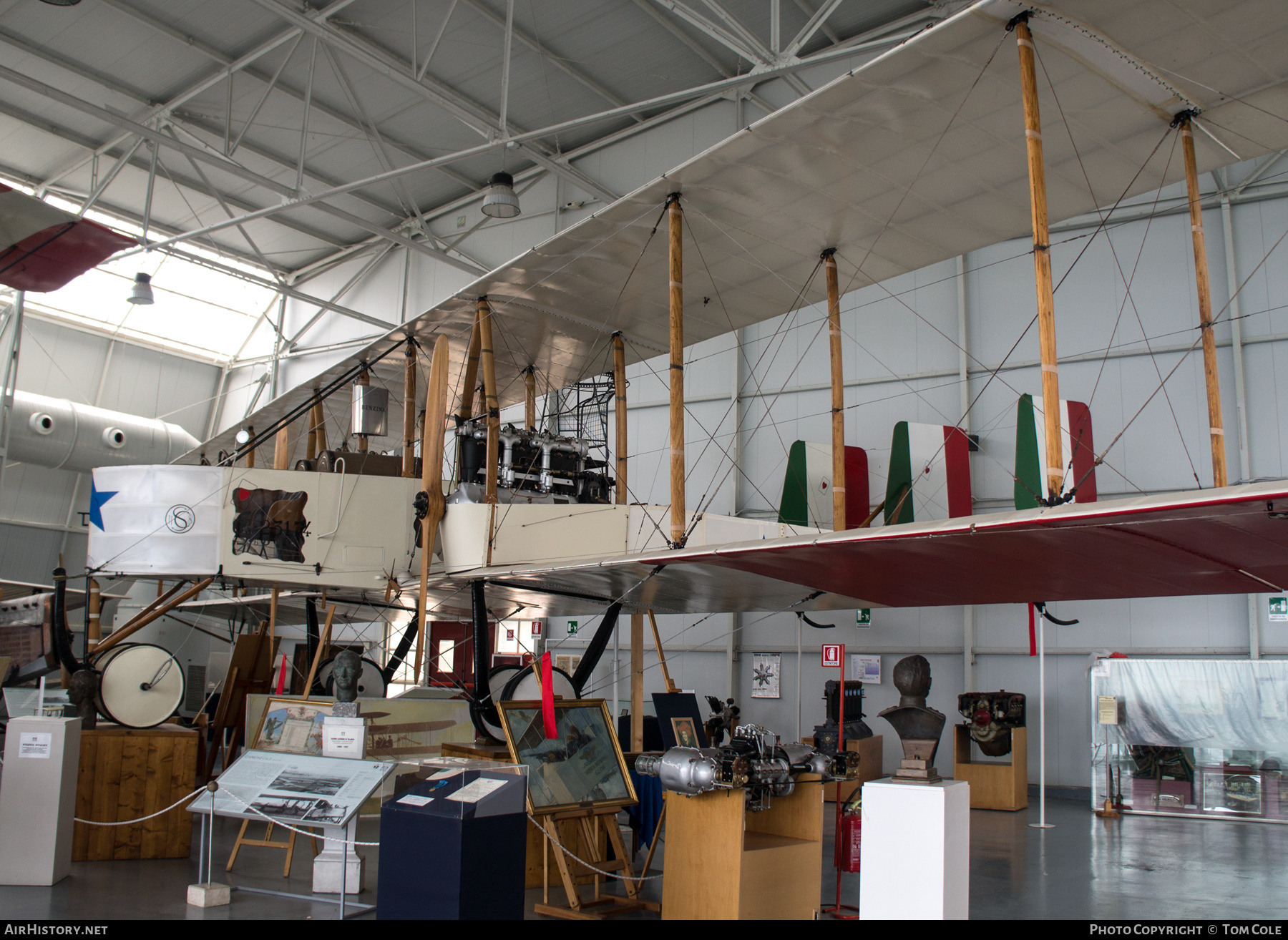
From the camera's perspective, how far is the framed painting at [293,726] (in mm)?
6918

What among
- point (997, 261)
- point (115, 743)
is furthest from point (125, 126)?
point (997, 261)

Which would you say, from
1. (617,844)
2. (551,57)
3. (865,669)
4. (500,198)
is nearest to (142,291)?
(500,198)

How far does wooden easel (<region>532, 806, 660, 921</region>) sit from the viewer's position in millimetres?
5312

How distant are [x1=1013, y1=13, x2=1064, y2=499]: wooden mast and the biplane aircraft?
2 centimetres

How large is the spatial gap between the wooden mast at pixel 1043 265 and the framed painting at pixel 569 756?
3.10 metres

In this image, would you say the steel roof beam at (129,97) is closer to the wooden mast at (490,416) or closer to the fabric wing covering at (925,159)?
the wooden mast at (490,416)

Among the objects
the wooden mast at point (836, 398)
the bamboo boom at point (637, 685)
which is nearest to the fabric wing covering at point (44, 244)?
the bamboo boom at point (637, 685)

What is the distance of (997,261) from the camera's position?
581 inches

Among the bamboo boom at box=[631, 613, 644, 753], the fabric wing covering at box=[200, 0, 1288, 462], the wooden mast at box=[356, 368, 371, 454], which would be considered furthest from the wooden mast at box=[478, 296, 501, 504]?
the bamboo boom at box=[631, 613, 644, 753]

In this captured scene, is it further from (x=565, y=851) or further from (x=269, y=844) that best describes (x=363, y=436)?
(x=565, y=851)

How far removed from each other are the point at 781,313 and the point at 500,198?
16.8 feet

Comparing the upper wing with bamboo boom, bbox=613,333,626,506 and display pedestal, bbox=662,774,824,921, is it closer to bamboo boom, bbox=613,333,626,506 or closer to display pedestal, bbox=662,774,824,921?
display pedestal, bbox=662,774,824,921
